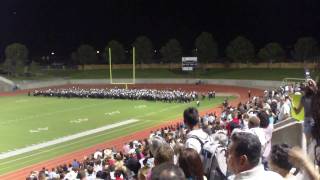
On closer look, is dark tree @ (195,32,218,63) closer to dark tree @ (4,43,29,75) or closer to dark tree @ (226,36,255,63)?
dark tree @ (226,36,255,63)

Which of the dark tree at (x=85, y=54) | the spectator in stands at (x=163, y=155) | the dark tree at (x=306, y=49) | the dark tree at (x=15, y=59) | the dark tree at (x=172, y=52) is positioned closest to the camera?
the spectator in stands at (x=163, y=155)

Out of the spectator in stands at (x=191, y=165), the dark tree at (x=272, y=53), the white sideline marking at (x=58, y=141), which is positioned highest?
the dark tree at (x=272, y=53)

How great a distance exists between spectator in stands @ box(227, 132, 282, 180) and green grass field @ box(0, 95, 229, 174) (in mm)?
15616

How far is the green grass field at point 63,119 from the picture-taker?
2141 centimetres

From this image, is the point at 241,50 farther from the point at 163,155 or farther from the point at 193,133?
the point at 163,155

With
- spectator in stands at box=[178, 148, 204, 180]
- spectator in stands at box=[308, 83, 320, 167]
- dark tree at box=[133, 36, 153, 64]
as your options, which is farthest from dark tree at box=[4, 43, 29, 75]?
spectator in stands at box=[178, 148, 204, 180]

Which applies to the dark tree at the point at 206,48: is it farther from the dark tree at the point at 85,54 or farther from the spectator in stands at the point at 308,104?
the spectator in stands at the point at 308,104

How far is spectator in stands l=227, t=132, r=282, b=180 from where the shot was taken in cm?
346

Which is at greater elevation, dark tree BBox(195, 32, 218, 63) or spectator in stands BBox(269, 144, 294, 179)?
dark tree BBox(195, 32, 218, 63)

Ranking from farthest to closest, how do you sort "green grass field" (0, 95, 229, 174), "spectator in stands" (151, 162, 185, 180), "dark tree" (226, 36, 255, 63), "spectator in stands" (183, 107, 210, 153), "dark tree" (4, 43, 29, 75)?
1. "dark tree" (4, 43, 29, 75)
2. "dark tree" (226, 36, 255, 63)
3. "green grass field" (0, 95, 229, 174)
4. "spectator in stands" (183, 107, 210, 153)
5. "spectator in stands" (151, 162, 185, 180)

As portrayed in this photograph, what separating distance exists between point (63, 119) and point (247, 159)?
2729 centimetres

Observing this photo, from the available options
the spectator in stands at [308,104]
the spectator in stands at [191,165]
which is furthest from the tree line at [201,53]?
the spectator in stands at [191,165]

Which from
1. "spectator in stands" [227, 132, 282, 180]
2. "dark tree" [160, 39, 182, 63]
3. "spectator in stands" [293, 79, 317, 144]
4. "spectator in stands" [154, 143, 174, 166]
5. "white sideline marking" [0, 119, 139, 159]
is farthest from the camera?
"dark tree" [160, 39, 182, 63]

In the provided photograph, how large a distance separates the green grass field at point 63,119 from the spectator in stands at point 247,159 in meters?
15.6
